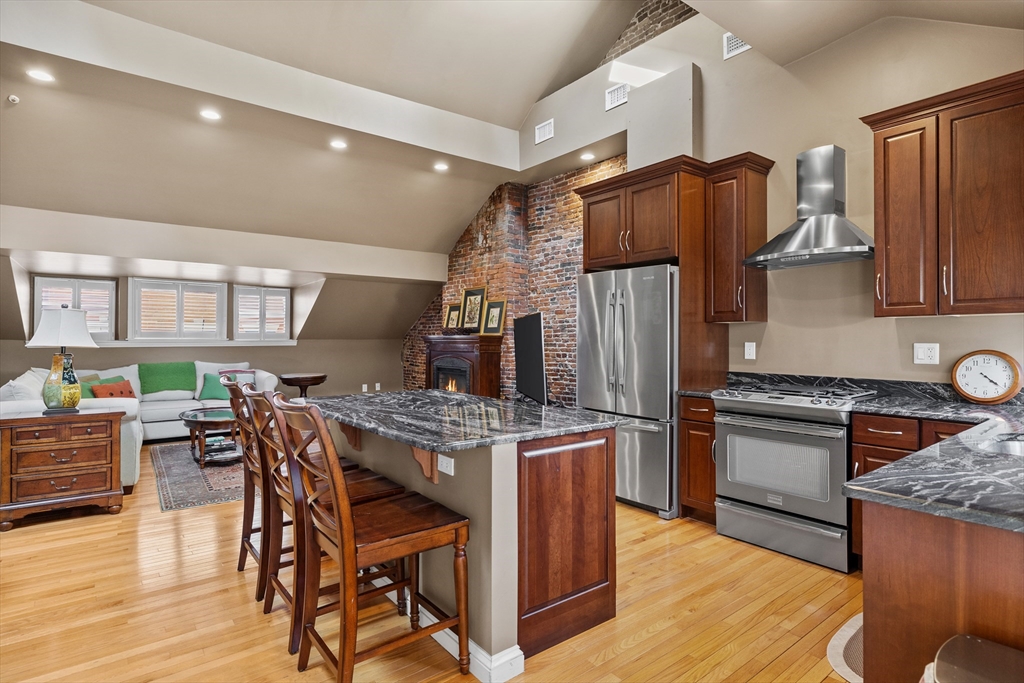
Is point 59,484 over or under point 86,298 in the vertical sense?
under

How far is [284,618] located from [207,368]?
19.5 ft

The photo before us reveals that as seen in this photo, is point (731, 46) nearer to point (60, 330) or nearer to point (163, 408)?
point (60, 330)

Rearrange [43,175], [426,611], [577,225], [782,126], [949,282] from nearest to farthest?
[426,611], [949,282], [782,126], [43,175], [577,225]

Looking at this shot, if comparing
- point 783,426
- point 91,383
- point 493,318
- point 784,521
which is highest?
point 493,318

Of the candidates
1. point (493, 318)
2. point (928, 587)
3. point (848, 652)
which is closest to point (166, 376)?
point (493, 318)

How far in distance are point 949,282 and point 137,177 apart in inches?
255

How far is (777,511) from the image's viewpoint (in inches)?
132

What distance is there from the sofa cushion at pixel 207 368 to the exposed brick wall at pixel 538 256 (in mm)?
3389

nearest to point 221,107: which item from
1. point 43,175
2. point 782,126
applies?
point 43,175

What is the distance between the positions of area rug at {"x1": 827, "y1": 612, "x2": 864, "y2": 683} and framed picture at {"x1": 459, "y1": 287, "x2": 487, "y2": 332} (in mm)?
5072

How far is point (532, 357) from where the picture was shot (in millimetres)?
3068

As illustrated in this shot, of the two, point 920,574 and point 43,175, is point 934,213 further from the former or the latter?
point 43,175

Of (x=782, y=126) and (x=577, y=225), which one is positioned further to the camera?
(x=577, y=225)

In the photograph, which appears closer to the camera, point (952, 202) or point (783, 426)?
point (952, 202)
